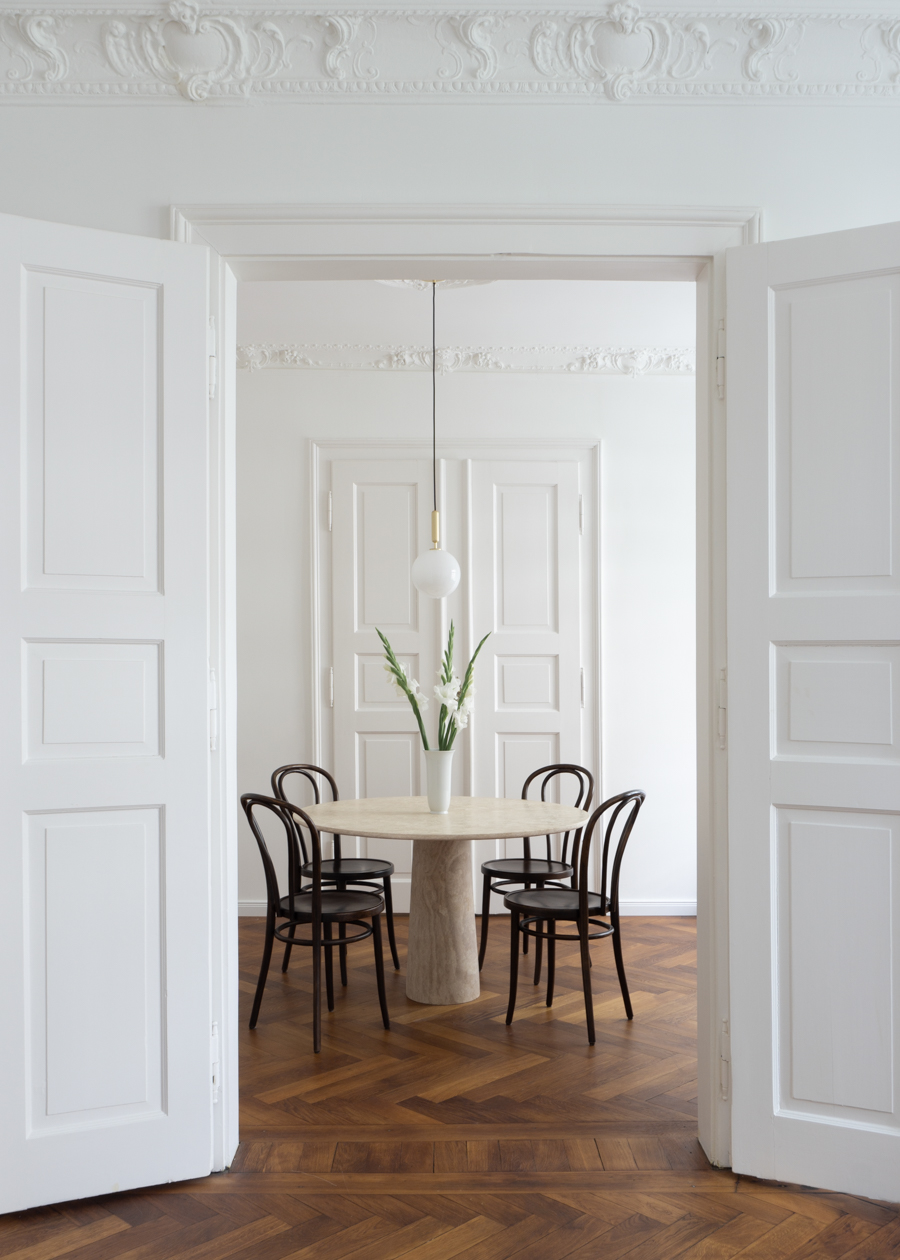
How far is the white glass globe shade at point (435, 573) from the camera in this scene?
172 inches

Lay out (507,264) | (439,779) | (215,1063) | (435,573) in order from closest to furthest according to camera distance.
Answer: (215,1063)
(507,264)
(439,779)
(435,573)

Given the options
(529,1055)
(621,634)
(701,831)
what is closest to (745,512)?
(701,831)

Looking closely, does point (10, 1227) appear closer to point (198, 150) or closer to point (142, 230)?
point (142, 230)

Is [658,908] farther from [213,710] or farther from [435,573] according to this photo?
[213,710]

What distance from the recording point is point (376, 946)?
12.2 ft

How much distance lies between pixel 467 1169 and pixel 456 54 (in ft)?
9.44

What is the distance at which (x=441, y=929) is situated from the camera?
Result: 157 inches

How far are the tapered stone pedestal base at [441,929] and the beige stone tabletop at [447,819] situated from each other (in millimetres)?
164

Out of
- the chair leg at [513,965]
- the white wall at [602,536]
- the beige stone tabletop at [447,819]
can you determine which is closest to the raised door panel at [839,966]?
the beige stone tabletop at [447,819]

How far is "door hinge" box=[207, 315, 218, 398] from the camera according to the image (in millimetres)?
2545

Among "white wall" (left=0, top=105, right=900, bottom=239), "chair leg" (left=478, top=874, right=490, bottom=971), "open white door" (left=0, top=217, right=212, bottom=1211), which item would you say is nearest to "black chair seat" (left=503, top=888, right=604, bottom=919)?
"chair leg" (left=478, top=874, right=490, bottom=971)

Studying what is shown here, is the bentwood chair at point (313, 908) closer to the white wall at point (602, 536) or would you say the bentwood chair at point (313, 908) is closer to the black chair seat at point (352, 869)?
the black chair seat at point (352, 869)

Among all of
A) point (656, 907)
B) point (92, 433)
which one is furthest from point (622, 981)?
point (92, 433)

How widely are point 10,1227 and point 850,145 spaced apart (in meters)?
3.36
